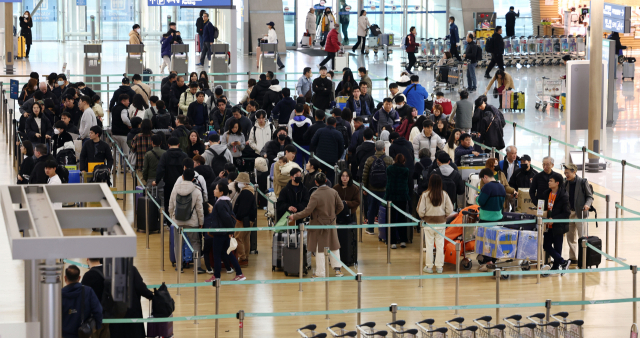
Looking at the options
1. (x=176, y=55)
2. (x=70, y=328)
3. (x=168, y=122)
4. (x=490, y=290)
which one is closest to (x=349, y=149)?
(x=168, y=122)

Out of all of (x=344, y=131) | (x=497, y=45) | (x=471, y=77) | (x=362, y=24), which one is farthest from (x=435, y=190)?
(x=362, y=24)

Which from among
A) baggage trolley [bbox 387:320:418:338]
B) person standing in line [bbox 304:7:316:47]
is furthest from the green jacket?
person standing in line [bbox 304:7:316:47]

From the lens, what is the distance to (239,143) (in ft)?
44.4

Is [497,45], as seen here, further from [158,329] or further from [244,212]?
[158,329]

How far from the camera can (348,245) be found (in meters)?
11.1

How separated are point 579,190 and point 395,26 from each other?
26224 millimetres

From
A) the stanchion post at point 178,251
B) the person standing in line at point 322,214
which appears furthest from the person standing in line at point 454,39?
the stanchion post at point 178,251

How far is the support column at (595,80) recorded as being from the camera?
1625 cm

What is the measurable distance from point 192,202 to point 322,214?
1.57 metres

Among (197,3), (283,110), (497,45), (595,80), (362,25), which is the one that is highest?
(362,25)

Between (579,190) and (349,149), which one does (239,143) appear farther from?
(579,190)

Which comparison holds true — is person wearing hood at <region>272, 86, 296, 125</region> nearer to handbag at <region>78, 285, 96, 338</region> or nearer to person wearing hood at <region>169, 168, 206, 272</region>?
person wearing hood at <region>169, 168, 206, 272</region>

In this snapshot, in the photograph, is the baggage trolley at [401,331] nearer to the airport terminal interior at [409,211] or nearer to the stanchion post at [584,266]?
the airport terminal interior at [409,211]

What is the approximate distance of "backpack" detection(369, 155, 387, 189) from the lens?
39.6 feet
